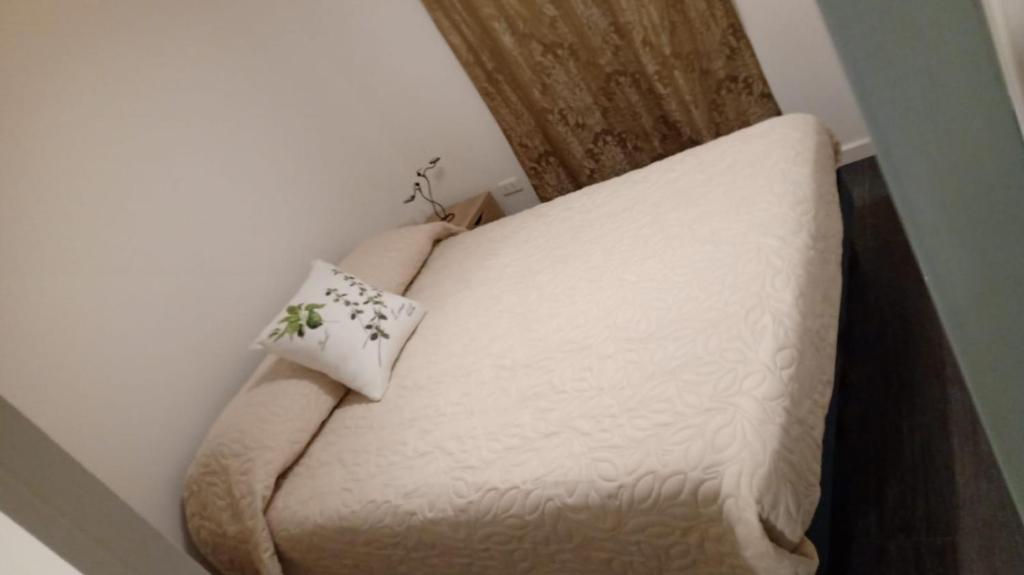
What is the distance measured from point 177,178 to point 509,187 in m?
1.60

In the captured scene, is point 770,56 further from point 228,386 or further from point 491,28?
point 228,386

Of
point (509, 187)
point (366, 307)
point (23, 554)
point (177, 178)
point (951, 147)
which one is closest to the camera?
point (951, 147)

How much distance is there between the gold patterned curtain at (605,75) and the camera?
2918mm

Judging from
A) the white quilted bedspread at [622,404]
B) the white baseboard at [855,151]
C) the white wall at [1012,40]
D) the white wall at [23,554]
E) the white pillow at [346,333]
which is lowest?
the white baseboard at [855,151]

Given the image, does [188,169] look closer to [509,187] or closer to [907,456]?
[509,187]

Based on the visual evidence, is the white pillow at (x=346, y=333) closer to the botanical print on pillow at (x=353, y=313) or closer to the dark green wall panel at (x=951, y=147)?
the botanical print on pillow at (x=353, y=313)

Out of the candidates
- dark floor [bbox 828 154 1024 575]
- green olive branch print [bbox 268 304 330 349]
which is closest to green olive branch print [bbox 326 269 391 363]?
green olive branch print [bbox 268 304 330 349]

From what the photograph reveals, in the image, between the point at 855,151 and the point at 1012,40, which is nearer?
the point at 1012,40

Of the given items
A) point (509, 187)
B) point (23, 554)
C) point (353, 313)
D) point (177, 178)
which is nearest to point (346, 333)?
point (353, 313)

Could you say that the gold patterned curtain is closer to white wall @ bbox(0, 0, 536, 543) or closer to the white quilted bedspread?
white wall @ bbox(0, 0, 536, 543)

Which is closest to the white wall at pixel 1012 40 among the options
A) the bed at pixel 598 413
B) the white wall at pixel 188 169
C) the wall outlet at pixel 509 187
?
the bed at pixel 598 413

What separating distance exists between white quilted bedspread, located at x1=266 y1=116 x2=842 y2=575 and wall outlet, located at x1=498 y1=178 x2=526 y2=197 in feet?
3.78

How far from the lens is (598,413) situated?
1.67 metres

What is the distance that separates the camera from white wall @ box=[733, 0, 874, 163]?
2.82 m
